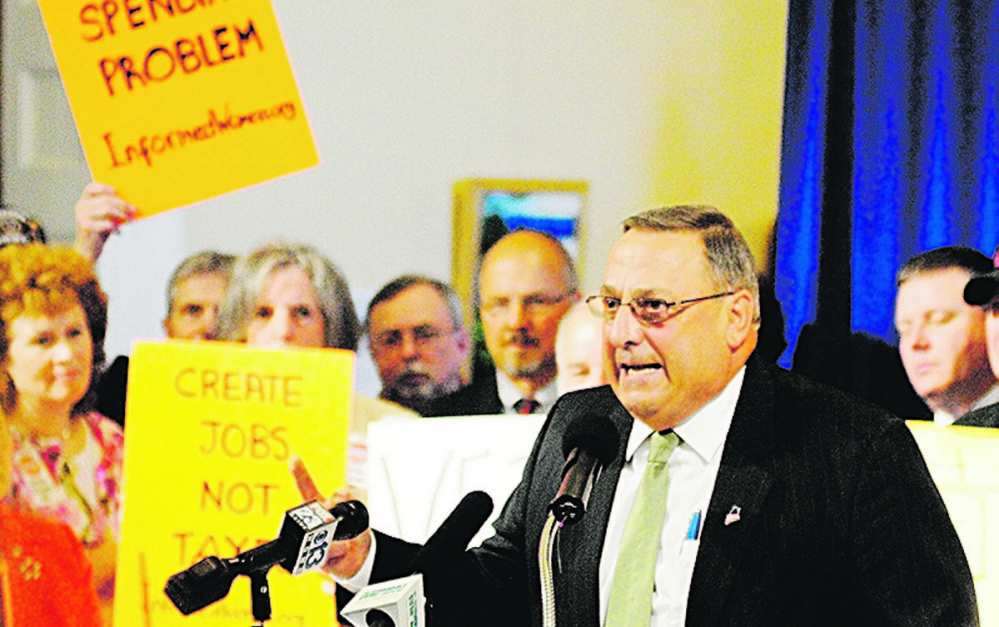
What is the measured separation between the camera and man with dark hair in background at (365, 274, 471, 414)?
2.43m

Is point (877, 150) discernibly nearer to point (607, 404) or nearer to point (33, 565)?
point (607, 404)

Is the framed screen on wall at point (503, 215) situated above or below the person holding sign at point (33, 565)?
above

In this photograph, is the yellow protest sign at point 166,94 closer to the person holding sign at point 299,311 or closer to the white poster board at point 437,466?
the person holding sign at point 299,311

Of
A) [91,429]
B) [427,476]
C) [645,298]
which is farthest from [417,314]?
[91,429]

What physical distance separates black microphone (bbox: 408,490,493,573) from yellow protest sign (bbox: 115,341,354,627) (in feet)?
3.26

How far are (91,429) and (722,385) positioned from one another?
5.35 feet

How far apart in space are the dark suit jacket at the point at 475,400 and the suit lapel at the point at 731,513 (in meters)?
0.67

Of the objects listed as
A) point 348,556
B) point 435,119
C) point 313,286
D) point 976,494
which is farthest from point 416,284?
point 976,494

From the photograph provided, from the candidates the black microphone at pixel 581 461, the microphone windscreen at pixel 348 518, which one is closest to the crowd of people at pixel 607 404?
the microphone windscreen at pixel 348 518

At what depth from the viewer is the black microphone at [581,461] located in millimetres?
1379

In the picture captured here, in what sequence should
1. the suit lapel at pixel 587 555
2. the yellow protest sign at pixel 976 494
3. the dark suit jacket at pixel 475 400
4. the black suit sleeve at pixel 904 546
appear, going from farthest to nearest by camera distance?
the dark suit jacket at pixel 475 400 → the yellow protest sign at pixel 976 494 → the suit lapel at pixel 587 555 → the black suit sleeve at pixel 904 546

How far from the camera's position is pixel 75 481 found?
8.93 ft

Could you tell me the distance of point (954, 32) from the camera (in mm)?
2125

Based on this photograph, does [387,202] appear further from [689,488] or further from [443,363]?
[689,488]
